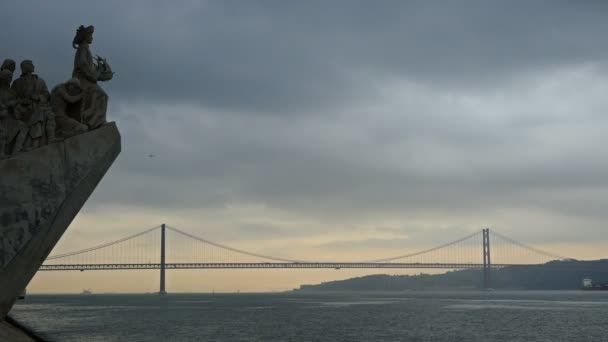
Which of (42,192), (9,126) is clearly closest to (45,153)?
(42,192)

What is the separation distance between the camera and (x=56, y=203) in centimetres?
776

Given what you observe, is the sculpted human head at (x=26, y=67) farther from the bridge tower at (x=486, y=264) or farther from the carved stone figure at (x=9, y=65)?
the bridge tower at (x=486, y=264)

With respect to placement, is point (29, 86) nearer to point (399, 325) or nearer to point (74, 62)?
point (74, 62)

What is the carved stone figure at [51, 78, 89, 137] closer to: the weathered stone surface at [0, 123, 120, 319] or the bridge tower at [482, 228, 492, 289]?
the weathered stone surface at [0, 123, 120, 319]

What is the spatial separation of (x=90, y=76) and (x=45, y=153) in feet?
4.22

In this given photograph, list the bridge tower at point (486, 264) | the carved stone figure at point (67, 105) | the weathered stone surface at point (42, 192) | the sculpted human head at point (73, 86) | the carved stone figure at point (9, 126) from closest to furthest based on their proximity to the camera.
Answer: the weathered stone surface at point (42, 192), the carved stone figure at point (9, 126), the carved stone figure at point (67, 105), the sculpted human head at point (73, 86), the bridge tower at point (486, 264)

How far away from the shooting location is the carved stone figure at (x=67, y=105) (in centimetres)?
826

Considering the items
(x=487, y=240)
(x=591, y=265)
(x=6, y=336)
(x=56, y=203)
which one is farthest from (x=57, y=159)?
→ (x=591, y=265)

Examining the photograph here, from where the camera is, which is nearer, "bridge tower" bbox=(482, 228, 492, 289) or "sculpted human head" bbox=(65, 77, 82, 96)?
"sculpted human head" bbox=(65, 77, 82, 96)

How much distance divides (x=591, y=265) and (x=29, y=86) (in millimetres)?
103420

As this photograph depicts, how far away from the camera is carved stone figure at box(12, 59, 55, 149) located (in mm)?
8070

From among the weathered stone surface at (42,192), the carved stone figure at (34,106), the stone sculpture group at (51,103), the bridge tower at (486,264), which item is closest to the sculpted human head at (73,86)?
the stone sculpture group at (51,103)

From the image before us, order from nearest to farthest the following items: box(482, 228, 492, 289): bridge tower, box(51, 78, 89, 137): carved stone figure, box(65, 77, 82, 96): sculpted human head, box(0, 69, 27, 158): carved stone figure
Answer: box(0, 69, 27, 158): carved stone figure < box(51, 78, 89, 137): carved stone figure < box(65, 77, 82, 96): sculpted human head < box(482, 228, 492, 289): bridge tower

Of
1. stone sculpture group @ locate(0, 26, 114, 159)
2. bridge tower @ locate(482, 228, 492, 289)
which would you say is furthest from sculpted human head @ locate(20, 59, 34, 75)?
bridge tower @ locate(482, 228, 492, 289)
